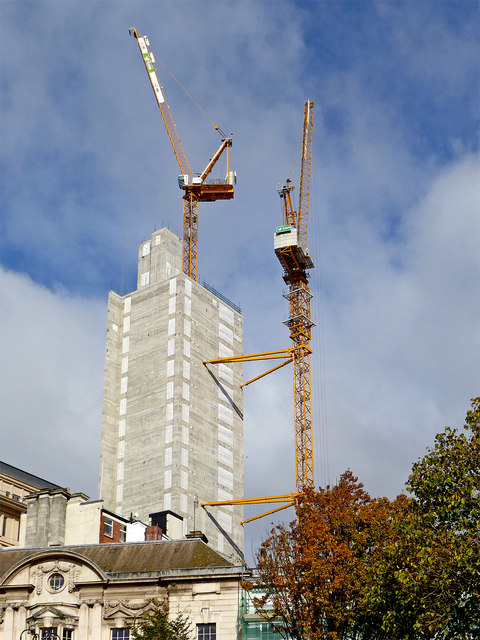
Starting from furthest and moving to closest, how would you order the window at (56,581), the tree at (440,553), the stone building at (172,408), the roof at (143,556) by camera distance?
1. the stone building at (172,408)
2. the window at (56,581)
3. the roof at (143,556)
4. the tree at (440,553)

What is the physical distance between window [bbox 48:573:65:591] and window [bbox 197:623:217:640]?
968 cm

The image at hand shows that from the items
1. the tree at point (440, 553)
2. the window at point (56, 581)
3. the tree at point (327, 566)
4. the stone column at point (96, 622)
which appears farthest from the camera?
the window at point (56, 581)

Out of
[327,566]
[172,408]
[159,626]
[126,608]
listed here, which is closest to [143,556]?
[126,608]

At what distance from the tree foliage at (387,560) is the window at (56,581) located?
43.2ft

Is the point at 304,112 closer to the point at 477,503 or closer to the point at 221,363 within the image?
the point at 221,363

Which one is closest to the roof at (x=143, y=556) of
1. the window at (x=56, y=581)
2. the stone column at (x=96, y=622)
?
the window at (x=56, y=581)

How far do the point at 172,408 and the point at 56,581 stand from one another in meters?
61.8

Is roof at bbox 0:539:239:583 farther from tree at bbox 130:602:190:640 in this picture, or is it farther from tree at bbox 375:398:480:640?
tree at bbox 375:398:480:640

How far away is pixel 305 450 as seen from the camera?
426ft

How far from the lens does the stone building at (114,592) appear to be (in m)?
58.3

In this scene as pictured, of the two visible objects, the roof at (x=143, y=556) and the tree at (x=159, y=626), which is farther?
the roof at (x=143, y=556)

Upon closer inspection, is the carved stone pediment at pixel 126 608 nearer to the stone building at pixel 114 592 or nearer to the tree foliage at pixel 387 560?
the stone building at pixel 114 592

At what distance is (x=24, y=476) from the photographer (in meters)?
103

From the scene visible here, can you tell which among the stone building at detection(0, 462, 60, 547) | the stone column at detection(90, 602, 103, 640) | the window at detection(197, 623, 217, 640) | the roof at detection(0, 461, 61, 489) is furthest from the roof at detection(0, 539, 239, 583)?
the roof at detection(0, 461, 61, 489)
